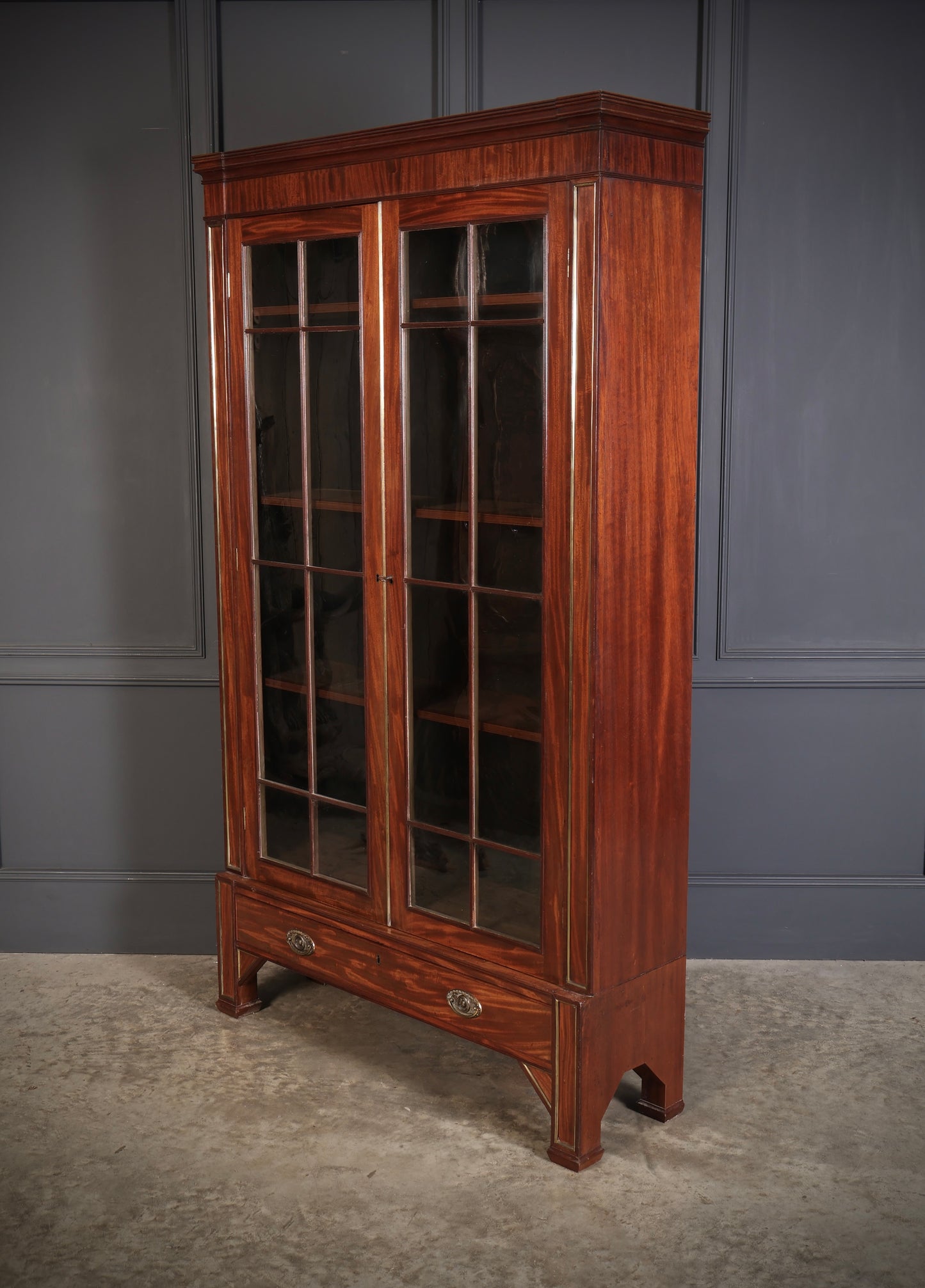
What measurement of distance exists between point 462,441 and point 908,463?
1.45 m

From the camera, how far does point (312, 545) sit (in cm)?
295

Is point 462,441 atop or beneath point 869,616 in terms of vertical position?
atop

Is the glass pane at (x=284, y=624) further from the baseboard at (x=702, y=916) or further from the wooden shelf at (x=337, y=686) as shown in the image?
the baseboard at (x=702, y=916)

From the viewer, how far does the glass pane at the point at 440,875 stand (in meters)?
2.74

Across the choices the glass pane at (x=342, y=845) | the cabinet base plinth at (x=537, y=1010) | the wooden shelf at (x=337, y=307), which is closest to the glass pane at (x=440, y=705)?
the glass pane at (x=342, y=845)

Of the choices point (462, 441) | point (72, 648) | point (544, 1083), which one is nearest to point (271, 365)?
point (462, 441)

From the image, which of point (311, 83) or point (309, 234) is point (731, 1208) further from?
point (311, 83)

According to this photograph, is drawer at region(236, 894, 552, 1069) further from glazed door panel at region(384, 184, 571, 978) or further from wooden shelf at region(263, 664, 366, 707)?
wooden shelf at region(263, 664, 366, 707)

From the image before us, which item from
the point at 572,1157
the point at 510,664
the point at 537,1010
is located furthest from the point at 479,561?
the point at 572,1157

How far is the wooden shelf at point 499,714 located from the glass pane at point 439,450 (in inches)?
10.4

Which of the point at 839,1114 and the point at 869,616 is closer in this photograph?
the point at 839,1114

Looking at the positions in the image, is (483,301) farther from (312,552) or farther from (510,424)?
(312,552)

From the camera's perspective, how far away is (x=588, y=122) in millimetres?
2305

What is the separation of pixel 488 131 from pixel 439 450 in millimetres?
624
